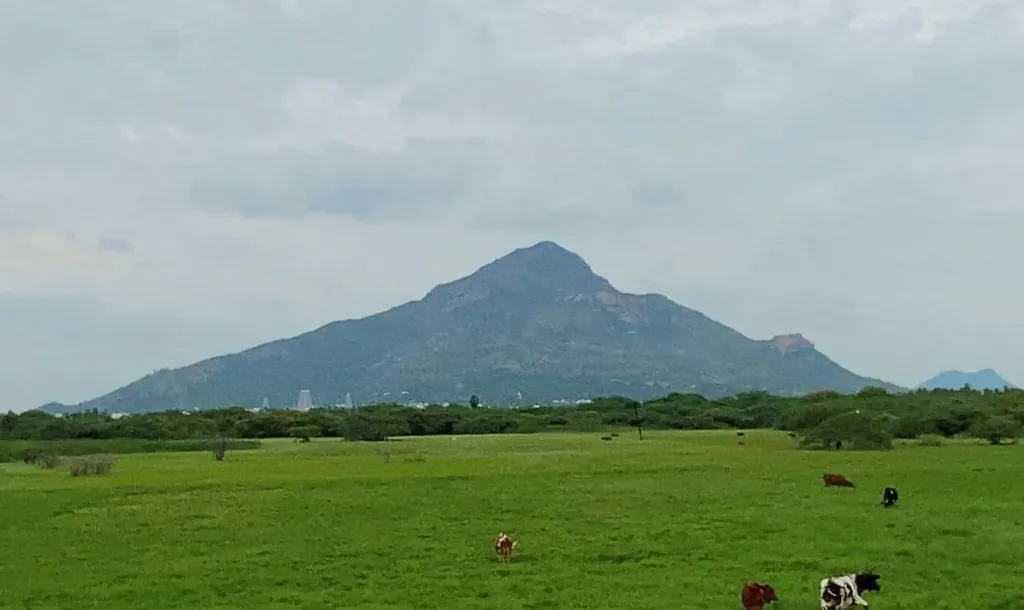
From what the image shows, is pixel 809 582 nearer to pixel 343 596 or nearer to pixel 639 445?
pixel 343 596

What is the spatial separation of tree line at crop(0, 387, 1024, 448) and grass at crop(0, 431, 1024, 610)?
21.7m

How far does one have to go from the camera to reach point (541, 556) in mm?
25203

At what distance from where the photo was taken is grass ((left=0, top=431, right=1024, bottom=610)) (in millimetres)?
21438

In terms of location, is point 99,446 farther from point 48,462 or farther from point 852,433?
point 852,433

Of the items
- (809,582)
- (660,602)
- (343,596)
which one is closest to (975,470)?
(809,582)

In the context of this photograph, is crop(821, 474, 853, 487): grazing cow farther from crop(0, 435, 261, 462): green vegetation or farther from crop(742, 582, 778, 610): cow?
crop(0, 435, 261, 462): green vegetation

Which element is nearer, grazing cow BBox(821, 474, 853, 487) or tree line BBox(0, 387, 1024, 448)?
grazing cow BBox(821, 474, 853, 487)

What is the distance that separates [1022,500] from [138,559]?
27.6m

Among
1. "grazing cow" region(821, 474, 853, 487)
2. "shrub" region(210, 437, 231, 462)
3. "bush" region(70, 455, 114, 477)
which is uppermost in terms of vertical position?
"shrub" region(210, 437, 231, 462)

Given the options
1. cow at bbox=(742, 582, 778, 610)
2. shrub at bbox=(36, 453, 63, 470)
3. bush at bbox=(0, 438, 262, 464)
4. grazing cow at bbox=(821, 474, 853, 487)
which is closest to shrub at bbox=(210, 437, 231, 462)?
bush at bbox=(0, 438, 262, 464)

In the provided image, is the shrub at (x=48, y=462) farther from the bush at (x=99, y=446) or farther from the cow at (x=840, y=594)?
the cow at (x=840, y=594)

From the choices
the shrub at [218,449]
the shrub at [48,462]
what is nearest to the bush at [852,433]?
the shrub at [218,449]

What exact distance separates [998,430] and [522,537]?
52878 mm

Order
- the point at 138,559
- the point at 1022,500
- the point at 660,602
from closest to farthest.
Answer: the point at 660,602
the point at 138,559
the point at 1022,500
